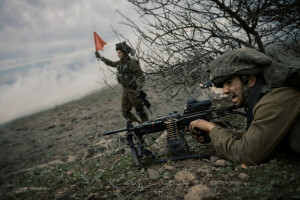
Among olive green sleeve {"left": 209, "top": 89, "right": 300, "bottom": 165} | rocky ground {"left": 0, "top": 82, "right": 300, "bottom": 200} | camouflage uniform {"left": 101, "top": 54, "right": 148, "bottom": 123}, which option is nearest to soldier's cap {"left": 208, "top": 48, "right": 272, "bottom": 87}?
olive green sleeve {"left": 209, "top": 89, "right": 300, "bottom": 165}

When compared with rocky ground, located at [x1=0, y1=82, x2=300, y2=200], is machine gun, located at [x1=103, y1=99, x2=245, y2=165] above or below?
above

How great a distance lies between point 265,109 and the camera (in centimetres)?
220

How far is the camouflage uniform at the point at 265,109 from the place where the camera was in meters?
2.15

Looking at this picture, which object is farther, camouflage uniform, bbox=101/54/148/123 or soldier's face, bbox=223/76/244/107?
camouflage uniform, bbox=101/54/148/123

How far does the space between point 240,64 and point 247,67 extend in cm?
8

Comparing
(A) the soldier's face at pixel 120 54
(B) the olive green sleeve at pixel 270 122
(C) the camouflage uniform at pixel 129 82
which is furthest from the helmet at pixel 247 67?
(A) the soldier's face at pixel 120 54

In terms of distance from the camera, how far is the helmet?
2.22m

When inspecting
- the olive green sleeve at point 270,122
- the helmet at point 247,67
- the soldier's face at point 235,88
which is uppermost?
the helmet at point 247,67

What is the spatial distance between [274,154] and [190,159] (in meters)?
1.22

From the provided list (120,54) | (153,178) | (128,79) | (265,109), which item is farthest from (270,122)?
(120,54)

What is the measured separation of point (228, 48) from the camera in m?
4.38

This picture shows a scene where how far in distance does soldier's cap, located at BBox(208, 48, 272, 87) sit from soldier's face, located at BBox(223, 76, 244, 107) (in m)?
0.08

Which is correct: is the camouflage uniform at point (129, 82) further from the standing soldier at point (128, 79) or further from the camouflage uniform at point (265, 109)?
the camouflage uniform at point (265, 109)

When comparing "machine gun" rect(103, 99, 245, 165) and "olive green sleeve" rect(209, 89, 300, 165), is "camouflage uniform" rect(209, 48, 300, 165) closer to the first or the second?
"olive green sleeve" rect(209, 89, 300, 165)
